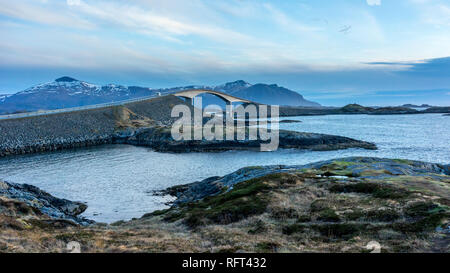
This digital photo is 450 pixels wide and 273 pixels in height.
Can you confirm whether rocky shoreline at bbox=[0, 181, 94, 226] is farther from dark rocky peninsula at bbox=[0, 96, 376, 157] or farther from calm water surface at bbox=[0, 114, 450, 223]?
dark rocky peninsula at bbox=[0, 96, 376, 157]

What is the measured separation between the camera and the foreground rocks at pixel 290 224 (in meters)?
15.1

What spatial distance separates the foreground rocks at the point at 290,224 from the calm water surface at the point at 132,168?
1061 centimetres

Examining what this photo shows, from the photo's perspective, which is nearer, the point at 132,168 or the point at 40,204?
the point at 40,204

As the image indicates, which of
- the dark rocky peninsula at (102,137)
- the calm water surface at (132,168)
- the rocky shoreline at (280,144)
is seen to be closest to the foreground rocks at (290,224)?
the calm water surface at (132,168)

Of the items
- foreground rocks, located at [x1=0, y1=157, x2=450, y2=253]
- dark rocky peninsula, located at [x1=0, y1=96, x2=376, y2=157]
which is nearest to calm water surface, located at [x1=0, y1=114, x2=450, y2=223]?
dark rocky peninsula, located at [x1=0, y1=96, x2=376, y2=157]

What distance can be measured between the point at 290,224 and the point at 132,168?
143 ft

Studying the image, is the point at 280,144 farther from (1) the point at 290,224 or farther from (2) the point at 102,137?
(1) the point at 290,224

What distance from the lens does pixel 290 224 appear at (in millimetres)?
19766

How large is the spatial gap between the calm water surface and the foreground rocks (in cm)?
1061

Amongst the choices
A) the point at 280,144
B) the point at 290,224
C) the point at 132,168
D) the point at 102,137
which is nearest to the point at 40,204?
the point at 290,224

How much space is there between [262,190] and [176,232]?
34.3 ft

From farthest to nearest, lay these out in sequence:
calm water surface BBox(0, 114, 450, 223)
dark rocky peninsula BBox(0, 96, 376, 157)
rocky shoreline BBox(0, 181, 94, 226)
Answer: dark rocky peninsula BBox(0, 96, 376, 157) < calm water surface BBox(0, 114, 450, 223) < rocky shoreline BBox(0, 181, 94, 226)

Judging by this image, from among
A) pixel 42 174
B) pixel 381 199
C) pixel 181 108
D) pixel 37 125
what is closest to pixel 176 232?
pixel 381 199

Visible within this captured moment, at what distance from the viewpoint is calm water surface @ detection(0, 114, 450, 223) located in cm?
3781
